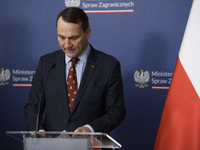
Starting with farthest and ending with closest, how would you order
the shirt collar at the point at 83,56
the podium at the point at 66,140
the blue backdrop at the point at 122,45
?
the blue backdrop at the point at 122,45
the shirt collar at the point at 83,56
the podium at the point at 66,140

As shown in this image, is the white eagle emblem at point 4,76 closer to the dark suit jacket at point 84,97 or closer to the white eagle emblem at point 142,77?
the dark suit jacket at point 84,97

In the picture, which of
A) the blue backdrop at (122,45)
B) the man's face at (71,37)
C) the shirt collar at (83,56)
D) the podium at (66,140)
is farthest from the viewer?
the blue backdrop at (122,45)

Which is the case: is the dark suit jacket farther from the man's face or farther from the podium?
the podium

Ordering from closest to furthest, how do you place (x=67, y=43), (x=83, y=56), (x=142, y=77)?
(x=67, y=43) < (x=83, y=56) < (x=142, y=77)

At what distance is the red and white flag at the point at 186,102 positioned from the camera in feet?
6.20

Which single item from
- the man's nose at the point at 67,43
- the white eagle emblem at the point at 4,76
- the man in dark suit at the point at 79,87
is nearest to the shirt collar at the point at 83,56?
the man in dark suit at the point at 79,87

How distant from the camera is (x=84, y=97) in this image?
170 cm

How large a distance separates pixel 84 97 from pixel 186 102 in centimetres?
83

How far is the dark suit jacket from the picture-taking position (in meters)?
1.70

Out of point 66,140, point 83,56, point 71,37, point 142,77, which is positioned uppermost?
Answer: point 71,37

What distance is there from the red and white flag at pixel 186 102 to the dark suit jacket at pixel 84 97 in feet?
1.57

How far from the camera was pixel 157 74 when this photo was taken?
2551mm

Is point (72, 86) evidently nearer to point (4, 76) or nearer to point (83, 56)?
point (83, 56)

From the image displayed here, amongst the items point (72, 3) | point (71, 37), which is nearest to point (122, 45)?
point (72, 3)
